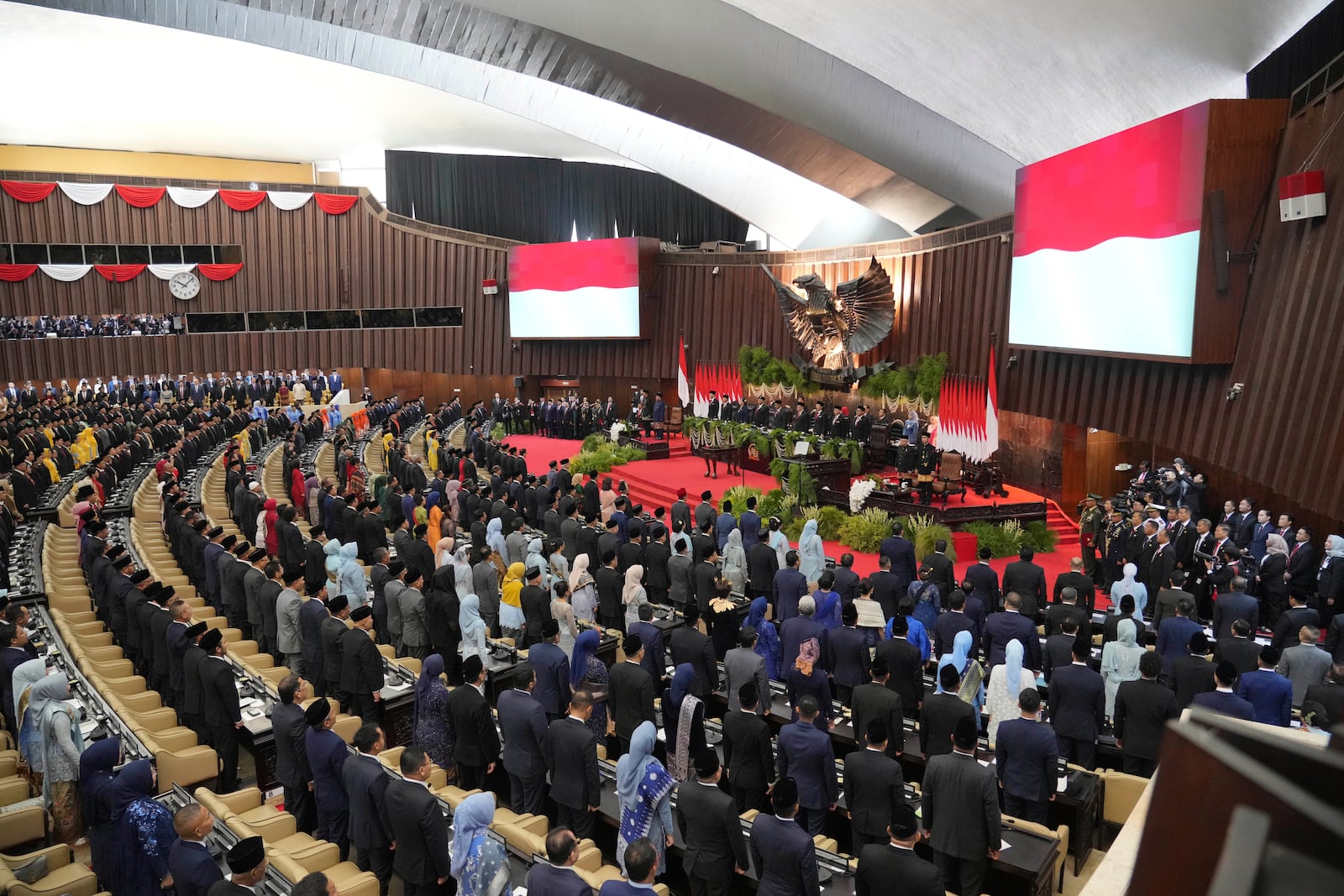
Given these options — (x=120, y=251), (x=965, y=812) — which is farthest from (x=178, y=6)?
(x=965, y=812)

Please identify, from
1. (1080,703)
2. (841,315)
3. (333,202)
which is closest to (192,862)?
(1080,703)

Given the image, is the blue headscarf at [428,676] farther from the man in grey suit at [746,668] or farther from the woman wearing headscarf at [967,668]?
the woman wearing headscarf at [967,668]

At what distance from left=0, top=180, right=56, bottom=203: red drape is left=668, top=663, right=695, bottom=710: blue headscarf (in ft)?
94.4

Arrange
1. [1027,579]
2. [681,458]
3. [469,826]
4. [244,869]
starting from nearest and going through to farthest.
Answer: [244,869] → [469,826] → [1027,579] → [681,458]

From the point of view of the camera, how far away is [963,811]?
14.9 ft

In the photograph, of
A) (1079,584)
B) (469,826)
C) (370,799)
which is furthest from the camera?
(1079,584)

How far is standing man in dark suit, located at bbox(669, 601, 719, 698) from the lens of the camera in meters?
6.43

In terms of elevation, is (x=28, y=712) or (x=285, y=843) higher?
(x=28, y=712)

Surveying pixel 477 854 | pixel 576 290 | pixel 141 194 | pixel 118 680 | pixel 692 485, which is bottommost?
pixel 118 680

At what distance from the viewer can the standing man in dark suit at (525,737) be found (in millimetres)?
5465

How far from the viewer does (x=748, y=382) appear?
2273cm

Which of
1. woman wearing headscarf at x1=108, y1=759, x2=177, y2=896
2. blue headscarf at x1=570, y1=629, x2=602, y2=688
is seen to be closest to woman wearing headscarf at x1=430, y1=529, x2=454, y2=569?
blue headscarf at x1=570, y1=629, x2=602, y2=688

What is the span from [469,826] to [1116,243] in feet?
35.6

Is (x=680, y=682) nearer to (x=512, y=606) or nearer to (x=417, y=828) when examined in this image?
(x=417, y=828)
